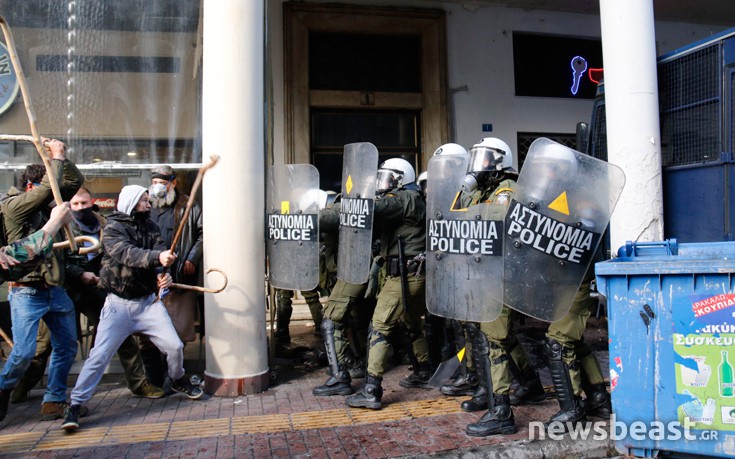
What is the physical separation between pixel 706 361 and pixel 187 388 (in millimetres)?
3789

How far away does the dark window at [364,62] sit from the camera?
9.35 meters

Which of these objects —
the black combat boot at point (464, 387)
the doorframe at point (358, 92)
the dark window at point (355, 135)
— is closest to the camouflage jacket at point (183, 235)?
the black combat boot at point (464, 387)

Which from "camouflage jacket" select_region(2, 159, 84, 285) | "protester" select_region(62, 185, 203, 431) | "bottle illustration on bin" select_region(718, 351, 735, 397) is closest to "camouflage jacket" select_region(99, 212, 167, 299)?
"protester" select_region(62, 185, 203, 431)

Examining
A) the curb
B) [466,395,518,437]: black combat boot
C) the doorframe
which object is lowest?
the curb

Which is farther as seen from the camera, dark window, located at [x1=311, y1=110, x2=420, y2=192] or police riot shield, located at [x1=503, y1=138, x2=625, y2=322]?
dark window, located at [x1=311, y1=110, x2=420, y2=192]

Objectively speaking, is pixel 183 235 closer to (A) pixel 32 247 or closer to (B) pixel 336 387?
(B) pixel 336 387

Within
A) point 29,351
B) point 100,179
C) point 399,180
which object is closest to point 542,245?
point 399,180

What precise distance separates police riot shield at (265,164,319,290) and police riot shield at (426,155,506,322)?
49.4 inches

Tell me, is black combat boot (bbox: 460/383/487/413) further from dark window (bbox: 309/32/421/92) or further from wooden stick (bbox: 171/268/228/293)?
dark window (bbox: 309/32/421/92)

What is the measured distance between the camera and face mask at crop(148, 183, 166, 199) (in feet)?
18.4

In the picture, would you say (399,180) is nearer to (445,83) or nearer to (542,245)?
(542,245)

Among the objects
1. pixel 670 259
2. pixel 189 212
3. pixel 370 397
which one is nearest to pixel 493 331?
pixel 370 397

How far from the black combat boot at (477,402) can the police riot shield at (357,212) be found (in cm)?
121

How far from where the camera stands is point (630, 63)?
19.6ft
